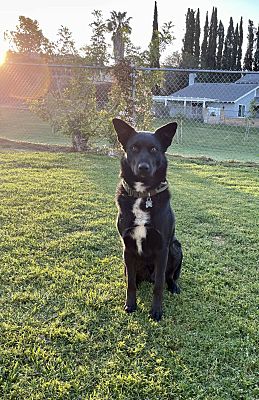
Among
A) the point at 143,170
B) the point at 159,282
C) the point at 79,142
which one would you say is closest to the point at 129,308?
the point at 159,282

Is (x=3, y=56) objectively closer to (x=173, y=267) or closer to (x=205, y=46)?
(x=173, y=267)

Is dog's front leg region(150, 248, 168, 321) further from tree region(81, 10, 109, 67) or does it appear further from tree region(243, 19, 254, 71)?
tree region(243, 19, 254, 71)

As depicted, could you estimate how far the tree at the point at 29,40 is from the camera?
8312 mm

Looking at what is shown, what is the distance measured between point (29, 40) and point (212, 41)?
121 feet

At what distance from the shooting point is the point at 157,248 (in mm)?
2264

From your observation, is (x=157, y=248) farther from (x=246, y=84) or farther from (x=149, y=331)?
(x=246, y=84)

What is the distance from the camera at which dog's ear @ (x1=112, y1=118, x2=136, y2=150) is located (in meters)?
2.44

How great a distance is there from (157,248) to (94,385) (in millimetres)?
859

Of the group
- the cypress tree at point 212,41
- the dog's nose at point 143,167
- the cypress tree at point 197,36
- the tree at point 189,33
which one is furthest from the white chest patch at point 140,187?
the cypress tree at point 197,36

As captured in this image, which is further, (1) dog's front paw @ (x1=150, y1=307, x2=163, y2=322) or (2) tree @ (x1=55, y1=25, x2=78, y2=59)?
(2) tree @ (x1=55, y1=25, x2=78, y2=59)

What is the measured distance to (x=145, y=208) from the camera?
2279mm

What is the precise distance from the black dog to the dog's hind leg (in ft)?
0.32

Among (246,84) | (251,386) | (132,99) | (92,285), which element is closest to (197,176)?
(132,99)

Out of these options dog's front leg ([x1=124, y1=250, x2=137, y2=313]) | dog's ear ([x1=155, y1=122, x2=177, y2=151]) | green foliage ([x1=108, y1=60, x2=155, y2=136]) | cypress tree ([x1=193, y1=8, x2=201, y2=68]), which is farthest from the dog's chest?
cypress tree ([x1=193, y1=8, x2=201, y2=68])
